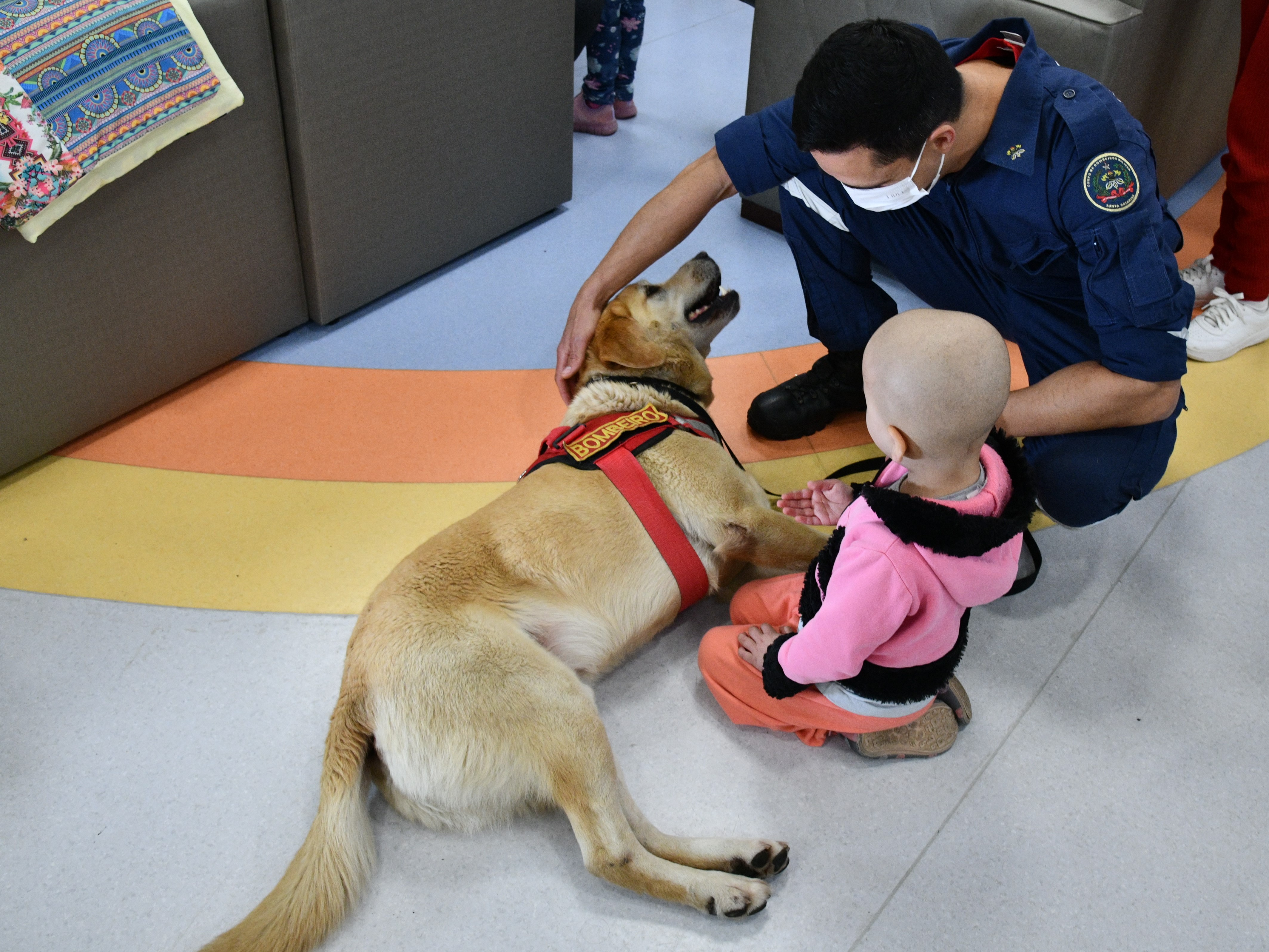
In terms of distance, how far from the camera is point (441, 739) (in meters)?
1.53

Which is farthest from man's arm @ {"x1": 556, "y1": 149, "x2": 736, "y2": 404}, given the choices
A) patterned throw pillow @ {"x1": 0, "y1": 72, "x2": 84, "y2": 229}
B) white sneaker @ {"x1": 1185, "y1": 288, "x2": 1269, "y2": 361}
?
white sneaker @ {"x1": 1185, "y1": 288, "x2": 1269, "y2": 361}

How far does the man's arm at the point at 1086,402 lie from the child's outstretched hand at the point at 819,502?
0.34 meters

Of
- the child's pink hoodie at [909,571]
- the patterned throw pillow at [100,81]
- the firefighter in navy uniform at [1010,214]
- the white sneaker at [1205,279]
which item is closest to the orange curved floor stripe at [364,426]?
the firefighter in navy uniform at [1010,214]

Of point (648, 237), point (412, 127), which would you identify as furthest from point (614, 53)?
point (648, 237)

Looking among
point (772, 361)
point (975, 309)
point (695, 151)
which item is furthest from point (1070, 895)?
point (695, 151)

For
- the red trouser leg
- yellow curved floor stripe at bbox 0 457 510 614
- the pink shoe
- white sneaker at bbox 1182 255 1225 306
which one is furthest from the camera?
the pink shoe

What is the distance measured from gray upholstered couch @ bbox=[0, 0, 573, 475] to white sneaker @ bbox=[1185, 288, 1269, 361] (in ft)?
6.65

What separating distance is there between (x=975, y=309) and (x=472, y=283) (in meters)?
1.51

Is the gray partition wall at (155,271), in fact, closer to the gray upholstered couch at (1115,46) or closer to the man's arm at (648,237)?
the man's arm at (648,237)

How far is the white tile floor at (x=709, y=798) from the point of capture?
1565 millimetres

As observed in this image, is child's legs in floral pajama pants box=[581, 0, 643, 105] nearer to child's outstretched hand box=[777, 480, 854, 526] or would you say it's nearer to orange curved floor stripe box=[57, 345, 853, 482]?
orange curved floor stripe box=[57, 345, 853, 482]

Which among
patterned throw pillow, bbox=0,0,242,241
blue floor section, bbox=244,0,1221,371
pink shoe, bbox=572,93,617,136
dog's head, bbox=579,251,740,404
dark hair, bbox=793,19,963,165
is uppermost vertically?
dark hair, bbox=793,19,963,165

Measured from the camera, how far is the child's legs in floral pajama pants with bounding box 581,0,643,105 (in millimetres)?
3486

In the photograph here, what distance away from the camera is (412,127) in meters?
2.64
